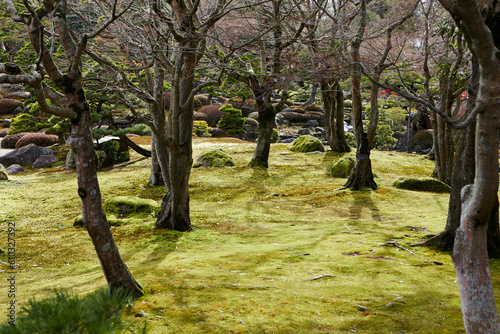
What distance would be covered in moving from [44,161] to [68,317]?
1808 cm

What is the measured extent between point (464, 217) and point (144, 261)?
4080 mm

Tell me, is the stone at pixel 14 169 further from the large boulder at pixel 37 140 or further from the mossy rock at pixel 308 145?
the mossy rock at pixel 308 145

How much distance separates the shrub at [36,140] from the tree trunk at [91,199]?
21.2 metres

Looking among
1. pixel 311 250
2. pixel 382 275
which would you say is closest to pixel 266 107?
pixel 311 250

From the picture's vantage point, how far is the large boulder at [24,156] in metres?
18.3

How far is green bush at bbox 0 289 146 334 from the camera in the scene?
1.92 metres

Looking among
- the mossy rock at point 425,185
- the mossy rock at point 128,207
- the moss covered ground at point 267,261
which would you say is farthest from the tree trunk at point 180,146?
the mossy rock at point 425,185

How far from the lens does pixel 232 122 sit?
95.7 feet

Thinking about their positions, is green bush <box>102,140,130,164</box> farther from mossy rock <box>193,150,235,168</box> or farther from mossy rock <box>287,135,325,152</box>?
mossy rock <box>287,135,325,152</box>

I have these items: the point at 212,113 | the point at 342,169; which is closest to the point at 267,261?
the point at 342,169

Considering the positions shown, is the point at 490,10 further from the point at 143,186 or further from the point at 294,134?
the point at 294,134

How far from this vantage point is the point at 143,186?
1205cm

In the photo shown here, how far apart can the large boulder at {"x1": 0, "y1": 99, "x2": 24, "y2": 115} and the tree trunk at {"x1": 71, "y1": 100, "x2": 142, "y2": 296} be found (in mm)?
36658

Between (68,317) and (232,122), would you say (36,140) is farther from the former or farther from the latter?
(68,317)
